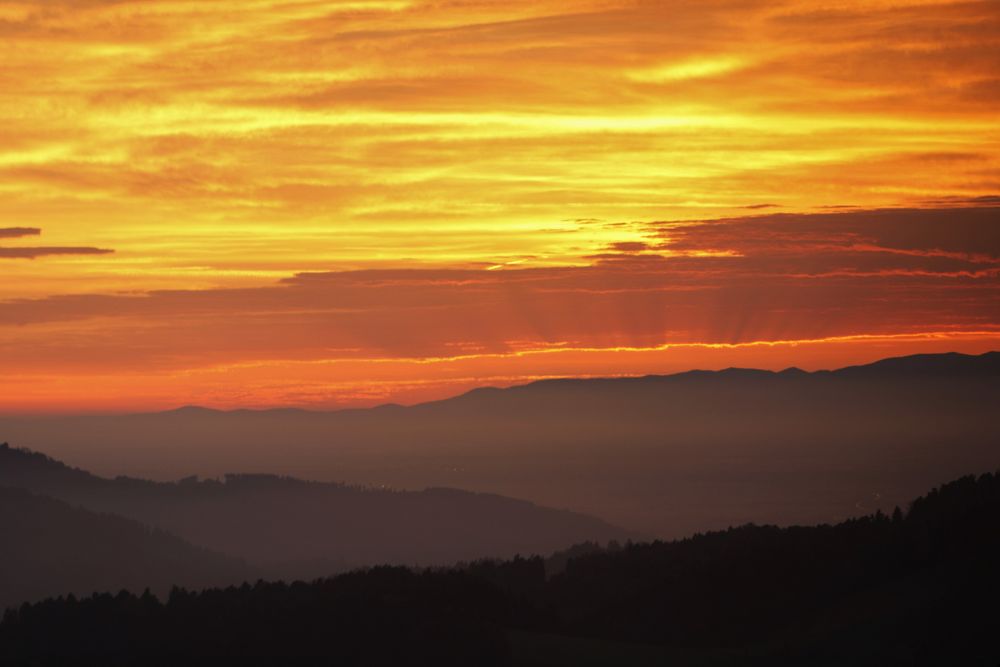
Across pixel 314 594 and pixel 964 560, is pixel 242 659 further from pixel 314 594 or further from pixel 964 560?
pixel 964 560

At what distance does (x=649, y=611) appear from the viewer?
93.1 m

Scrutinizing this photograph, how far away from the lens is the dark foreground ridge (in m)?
72.1

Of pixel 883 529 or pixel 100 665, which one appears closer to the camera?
pixel 100 665

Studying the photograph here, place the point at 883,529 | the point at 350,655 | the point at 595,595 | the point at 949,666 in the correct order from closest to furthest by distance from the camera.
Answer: the point at 949,666, the point at 350,655, the point at 883,529, the point at 595,595

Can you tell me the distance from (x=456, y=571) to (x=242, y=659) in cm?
2452

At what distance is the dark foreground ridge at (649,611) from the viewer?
236 ft

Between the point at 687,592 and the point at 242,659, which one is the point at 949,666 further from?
the point at 242,659

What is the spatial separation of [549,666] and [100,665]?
95.7 feet

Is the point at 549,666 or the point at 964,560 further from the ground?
the point at 964,560

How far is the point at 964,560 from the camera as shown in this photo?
8256 centimetres

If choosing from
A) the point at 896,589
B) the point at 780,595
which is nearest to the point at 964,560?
the point at 896,589

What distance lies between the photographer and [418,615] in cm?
8219

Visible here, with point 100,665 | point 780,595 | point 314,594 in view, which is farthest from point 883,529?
point 100,665

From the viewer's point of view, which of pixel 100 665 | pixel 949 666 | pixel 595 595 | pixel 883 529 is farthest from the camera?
pixel 595 595
